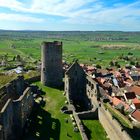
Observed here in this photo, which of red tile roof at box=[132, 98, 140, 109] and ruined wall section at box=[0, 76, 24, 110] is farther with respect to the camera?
red tile roof at box=[132, 98, 140, 109]

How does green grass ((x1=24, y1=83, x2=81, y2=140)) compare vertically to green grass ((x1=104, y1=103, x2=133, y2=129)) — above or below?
above

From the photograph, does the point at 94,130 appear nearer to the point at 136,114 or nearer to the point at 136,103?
the point at 136,114

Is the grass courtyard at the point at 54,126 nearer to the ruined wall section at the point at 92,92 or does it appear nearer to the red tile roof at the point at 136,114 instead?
the ruined wall section at the point at 92,92

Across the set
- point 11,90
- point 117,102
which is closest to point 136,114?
point 117,102

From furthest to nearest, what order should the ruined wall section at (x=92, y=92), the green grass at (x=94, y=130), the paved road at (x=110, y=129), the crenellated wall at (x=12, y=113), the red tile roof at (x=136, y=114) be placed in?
1. the red tile roof at (x=136, y=114)
2. the ruined wall section at (x=92, y=92)
3. the green grass at (x=94, y=130)
4. the paved road at (x=110, y=129)
5. the crenellated wall at (x=12, y=113)

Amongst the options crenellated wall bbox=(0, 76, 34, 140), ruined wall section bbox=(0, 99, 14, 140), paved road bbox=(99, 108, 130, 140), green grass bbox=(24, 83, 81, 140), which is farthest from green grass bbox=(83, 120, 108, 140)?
ruined wall section bbox=(0, 99, 14, 140)

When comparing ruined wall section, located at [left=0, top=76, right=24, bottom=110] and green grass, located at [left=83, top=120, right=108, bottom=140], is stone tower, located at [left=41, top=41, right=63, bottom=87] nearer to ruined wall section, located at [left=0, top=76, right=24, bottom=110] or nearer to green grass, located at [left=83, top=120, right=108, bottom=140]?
ruined wall section, located at [left=0, top=76, right=24, bottom=110]

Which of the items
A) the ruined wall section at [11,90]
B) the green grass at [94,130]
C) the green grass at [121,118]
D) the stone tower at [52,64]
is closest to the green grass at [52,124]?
the green grass at [94,130]
